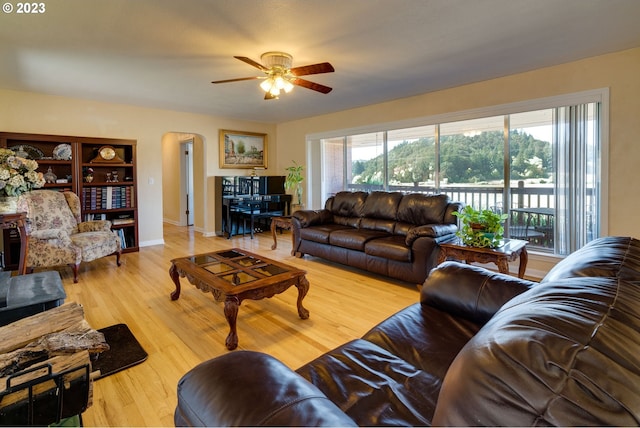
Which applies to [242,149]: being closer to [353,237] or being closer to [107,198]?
[107,198]

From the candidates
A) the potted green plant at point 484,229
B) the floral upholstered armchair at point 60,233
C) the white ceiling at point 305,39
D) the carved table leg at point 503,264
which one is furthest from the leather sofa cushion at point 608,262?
the floral upholstered armchair at point 60,233

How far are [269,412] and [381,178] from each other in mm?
5270

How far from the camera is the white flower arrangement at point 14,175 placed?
2.31 m

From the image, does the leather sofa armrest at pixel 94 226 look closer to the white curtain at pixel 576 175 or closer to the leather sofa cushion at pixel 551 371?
the leather sofa cushion at pixel 551 371

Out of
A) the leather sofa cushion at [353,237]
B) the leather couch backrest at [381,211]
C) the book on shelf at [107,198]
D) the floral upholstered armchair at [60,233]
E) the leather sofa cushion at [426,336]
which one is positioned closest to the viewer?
the leather sofa cushion at [426,336]

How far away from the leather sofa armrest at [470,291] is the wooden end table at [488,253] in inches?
51.4

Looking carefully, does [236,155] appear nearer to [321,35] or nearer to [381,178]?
[381,178]

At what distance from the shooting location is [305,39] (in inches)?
113

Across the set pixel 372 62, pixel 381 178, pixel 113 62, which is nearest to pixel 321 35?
pixel 372 62

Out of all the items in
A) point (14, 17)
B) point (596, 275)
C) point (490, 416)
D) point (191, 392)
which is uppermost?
point (14, 17)

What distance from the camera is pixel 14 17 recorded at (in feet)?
7.94

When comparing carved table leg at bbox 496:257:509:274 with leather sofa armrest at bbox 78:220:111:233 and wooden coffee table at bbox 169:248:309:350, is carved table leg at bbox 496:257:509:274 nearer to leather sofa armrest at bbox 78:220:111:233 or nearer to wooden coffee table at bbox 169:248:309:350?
wooden coffee table at bbox 169:248:309:350

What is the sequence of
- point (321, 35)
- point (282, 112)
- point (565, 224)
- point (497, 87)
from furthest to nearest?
point (282, 112) → point (497, 87) → point (565, 224) → point (321, 35)

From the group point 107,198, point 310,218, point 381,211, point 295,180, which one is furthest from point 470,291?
point 107,198
